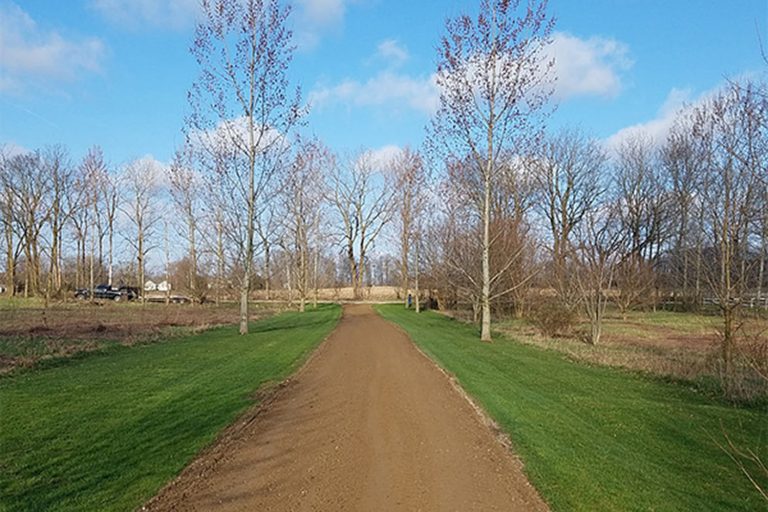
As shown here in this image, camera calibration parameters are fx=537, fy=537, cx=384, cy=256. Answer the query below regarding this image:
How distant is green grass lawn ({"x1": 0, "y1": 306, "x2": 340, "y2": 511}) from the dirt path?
0.52 m

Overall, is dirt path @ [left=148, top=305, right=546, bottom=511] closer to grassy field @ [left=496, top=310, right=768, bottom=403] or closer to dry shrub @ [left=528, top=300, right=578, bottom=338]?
grassy field @ [left=496, top=310, right=768, bottom=403]

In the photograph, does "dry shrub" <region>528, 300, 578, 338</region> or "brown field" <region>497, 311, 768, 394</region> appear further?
"dry shrub" <region>528, 300, 578, 338</region>

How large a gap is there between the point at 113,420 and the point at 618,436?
7.25m

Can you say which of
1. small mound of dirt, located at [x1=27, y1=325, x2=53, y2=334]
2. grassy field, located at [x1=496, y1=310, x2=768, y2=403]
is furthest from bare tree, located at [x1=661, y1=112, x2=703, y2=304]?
small mound of dirt, located at [x1=27, y1=325, x2=53, y2=334]

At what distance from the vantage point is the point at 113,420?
7.86 metres

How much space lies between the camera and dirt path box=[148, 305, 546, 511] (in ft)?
16.6

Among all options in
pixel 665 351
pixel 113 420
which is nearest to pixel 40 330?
pixel 113 420

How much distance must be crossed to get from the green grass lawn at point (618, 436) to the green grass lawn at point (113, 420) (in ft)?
13.8

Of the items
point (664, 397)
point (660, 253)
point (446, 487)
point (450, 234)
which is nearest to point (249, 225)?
point (450, 234)

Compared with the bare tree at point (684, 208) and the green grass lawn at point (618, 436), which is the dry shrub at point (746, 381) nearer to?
the green grass lawn at point (618, 436)

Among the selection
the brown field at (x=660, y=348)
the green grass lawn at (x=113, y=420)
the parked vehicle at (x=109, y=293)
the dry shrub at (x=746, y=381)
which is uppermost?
the parked vehicle at (x=109, y=293)

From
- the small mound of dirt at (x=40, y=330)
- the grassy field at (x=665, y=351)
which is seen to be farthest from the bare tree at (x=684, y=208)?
the small mound of dirt at (x=40, y=330)

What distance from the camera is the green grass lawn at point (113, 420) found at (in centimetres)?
529

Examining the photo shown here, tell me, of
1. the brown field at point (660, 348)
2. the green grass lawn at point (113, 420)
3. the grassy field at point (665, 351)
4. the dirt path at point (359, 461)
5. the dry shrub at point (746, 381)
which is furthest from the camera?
the brown field at point (660, 348)
